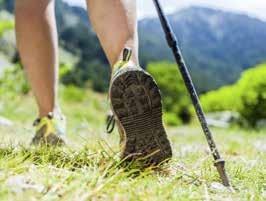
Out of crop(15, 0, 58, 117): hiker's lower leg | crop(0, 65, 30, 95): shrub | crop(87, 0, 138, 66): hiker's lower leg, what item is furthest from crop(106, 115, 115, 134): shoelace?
crop(0, 65, 30, 95): shrub

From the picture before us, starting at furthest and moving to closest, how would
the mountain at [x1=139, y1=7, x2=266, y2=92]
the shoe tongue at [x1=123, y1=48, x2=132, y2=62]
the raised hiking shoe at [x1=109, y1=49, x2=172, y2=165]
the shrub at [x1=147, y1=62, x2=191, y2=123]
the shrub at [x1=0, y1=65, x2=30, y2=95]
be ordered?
1. the mountain at [x1=139, y1=7, x2=266, y2=92]
2. the shrub at [x1=147, y1=62, x2=191, y2=123]
3. the shrub at [x1=0, y1=65, x2=30, y2=95]
4. the shoe tongue at [x1=123, y1=48, x2=132, y2=62]
5. the raised hiking shoe at [x1=109, y1=49, x2=172, y2=165]

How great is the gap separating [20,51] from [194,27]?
100537 millimetres

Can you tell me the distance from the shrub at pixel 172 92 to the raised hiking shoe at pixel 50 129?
21505mm

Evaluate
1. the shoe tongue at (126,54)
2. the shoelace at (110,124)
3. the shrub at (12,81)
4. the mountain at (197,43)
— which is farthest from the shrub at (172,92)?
the shoe tongue at (126,54)

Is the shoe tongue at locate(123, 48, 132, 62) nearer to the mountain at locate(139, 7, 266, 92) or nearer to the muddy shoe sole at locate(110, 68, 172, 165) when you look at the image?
the muddy shoe sole at locate(110, 68, 172, 165)

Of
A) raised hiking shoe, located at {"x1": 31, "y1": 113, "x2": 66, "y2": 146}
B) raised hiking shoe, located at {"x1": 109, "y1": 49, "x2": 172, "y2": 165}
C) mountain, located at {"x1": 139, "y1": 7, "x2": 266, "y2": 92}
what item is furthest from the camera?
mountain, located at {"x1": 139, "y1": 7, "x2": 266, "y2": 92}

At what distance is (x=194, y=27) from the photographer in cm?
10150

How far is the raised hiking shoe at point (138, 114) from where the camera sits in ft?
5.44

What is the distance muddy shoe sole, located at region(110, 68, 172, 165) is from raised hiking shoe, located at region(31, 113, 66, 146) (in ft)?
2.20

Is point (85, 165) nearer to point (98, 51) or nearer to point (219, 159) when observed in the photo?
point (219, 159)

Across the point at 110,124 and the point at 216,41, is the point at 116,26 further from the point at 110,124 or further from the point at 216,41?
the point at 216,41

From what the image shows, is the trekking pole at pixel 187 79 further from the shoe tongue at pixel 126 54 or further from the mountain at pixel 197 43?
the mountain at pixel 197 43

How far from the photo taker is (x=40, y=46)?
2406mm

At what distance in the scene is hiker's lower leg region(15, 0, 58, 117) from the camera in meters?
2.35
